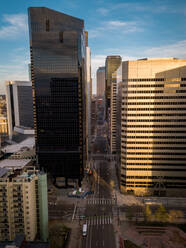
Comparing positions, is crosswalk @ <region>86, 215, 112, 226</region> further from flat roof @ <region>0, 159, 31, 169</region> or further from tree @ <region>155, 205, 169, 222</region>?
flat roof @ <region>0, 159, 31, 169</region>

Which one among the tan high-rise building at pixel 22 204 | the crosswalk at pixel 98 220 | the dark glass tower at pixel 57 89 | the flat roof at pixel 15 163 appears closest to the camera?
the tan high-rise building at pixel 22 204

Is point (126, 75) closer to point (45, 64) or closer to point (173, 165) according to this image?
point (45, 64)

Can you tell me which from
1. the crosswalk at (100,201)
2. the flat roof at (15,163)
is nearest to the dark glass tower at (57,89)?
the flat roof at (15,163)

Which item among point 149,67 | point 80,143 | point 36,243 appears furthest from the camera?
point 80,143

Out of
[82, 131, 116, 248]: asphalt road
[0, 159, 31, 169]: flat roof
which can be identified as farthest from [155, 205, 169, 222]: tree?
[0, 159, 31, 169]: flat roof

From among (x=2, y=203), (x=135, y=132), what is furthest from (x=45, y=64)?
(x=2, y=203)

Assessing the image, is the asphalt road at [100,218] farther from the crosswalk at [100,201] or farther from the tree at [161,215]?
the tree at [161,215]

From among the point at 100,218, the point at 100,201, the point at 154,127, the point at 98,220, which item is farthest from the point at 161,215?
the point at 154,127
